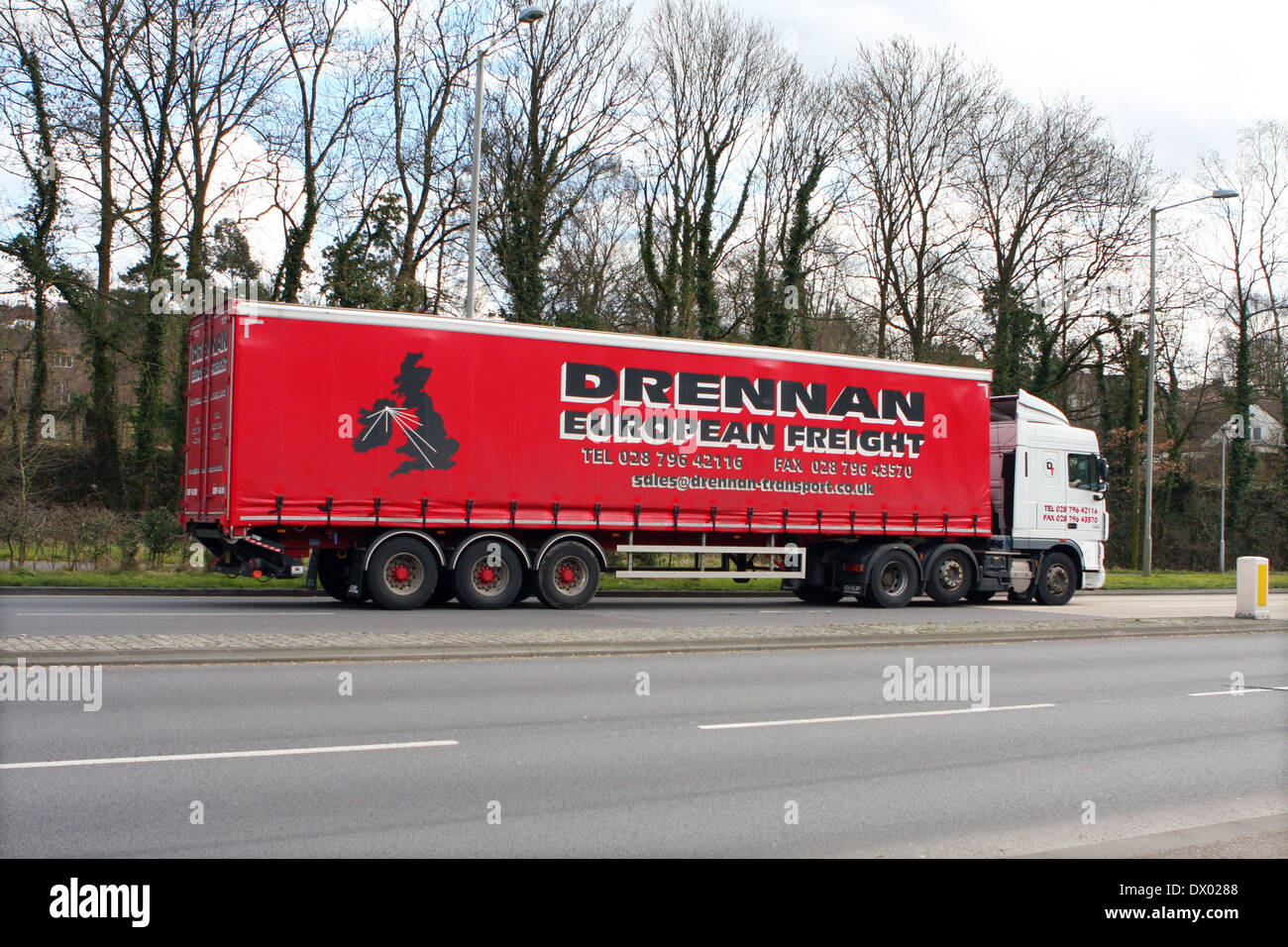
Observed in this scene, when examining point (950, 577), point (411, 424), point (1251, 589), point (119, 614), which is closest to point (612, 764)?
point (119, 614)

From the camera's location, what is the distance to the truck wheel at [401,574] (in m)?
16.8

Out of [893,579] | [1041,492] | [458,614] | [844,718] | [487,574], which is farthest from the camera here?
[1041,492]

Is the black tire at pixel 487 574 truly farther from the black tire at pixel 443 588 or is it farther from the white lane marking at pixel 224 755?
the white lane marking at pixel 224 755

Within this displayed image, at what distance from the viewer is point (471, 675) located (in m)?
10.8

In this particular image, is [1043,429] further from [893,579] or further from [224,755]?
[224,755]

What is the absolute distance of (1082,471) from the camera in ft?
74.5

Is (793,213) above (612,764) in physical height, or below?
above

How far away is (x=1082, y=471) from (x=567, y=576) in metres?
10.9

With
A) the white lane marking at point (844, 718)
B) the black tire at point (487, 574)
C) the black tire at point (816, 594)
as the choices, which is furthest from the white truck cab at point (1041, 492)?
the white lane marking at point (844, 718)

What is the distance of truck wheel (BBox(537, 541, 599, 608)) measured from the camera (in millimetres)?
18016

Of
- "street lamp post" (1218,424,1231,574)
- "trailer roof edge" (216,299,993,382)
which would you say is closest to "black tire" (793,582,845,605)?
"trailer roof edge" (216,299,993,382)

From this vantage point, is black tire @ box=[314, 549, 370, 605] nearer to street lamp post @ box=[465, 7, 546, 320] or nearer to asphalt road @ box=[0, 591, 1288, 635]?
asphalt road @ box=[0, 591, 1288, 635]

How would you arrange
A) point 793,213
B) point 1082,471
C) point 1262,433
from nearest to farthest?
point 1082,471 < point 793,213 < point 1262,433

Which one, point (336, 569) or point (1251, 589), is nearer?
point (336, 569)
